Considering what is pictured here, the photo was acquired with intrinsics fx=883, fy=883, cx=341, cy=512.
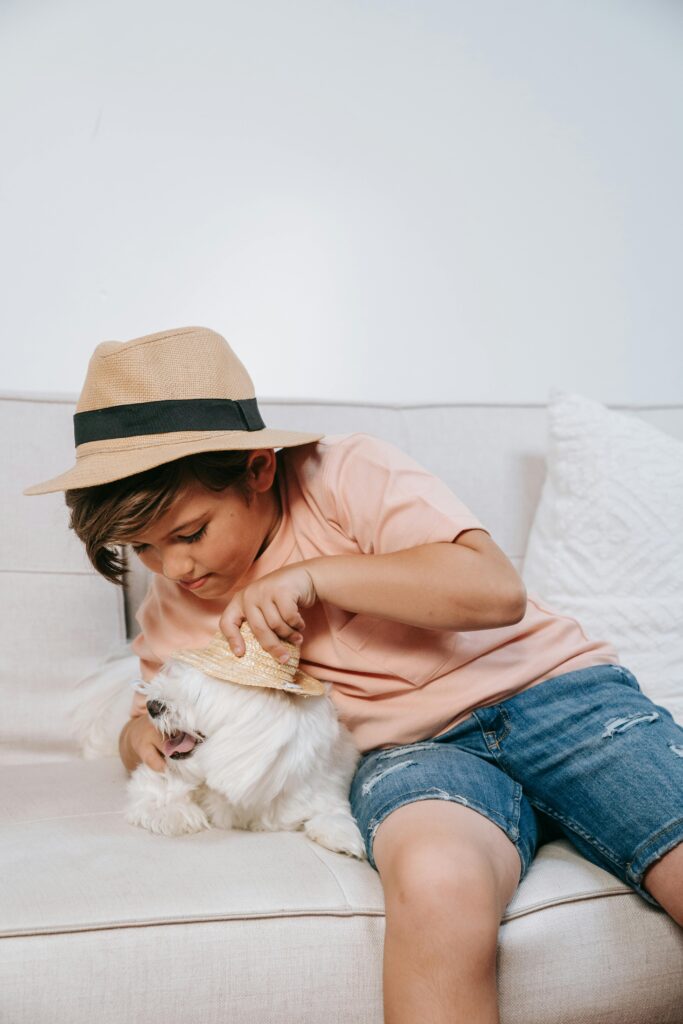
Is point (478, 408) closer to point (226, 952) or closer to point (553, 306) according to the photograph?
point (553, 306)

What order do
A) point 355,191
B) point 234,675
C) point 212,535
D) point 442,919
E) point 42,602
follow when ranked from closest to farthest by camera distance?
point 442,919, point 234,675, point 212,535, point 42,602, point 355,191

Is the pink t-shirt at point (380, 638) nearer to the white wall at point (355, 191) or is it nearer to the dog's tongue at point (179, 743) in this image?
the dog's tongue at point (179, 743)

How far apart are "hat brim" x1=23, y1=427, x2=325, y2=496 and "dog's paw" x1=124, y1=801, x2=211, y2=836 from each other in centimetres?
43

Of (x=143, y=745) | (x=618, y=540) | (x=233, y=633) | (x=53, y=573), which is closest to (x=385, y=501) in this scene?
(x=233, y=633)

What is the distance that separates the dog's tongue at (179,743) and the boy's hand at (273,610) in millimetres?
136

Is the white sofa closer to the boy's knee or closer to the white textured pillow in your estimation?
the boy's knee

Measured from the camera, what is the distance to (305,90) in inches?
80.0

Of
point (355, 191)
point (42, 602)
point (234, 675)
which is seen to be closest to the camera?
point (234, 675)

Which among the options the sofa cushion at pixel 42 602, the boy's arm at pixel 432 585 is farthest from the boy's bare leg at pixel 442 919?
the sofa cushion at pixel 42 602

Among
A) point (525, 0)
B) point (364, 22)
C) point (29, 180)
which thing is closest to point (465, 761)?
point (29, 180)

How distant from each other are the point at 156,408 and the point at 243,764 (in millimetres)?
449

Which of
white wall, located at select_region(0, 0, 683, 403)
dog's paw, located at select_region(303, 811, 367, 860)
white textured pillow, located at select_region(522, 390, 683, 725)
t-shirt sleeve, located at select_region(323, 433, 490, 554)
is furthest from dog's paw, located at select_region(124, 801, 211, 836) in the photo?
white wall, located at select_region(0, 0, 683, 403)

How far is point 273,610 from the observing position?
107 cm

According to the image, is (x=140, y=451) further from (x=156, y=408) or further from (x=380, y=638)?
(x=380, y=638)
